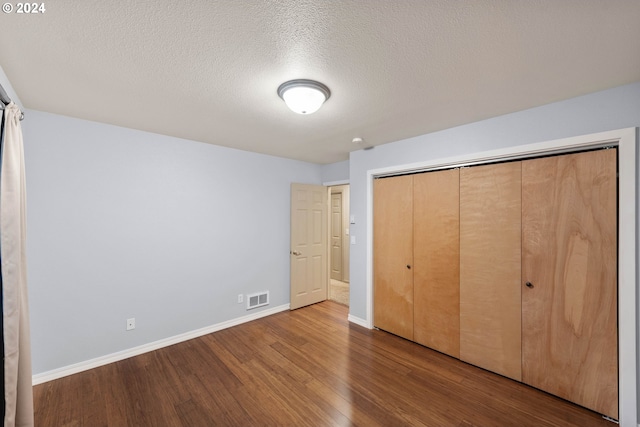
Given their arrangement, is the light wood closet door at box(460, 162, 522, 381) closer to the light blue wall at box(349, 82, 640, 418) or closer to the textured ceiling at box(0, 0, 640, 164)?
the light blue wall at box(349, 82, 640, 418)

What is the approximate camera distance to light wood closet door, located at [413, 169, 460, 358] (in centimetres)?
267

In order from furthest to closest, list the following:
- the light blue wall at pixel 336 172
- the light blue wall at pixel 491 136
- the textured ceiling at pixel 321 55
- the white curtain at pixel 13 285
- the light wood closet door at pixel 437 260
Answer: the light blue wall at pixel 336 172, the light wood closet door at pixel 437 260, the light blue wall at pixel 491 136, the white curtain at pixel 13 285, the textured ceiling at pixel 321 55

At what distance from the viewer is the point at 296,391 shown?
84.8 inches

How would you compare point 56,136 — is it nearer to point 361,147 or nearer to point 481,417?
point 361,147

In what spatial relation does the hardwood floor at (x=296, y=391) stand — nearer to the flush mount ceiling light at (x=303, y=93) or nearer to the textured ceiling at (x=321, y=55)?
the flush mount ceiling light at (x=303, y=93)

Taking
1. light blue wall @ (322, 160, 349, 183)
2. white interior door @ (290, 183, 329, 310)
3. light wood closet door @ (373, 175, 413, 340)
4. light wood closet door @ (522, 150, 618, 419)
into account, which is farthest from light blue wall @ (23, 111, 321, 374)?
light wood closet door @ (522, 150, 618, 419)

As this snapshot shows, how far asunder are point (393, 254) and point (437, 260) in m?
0.54

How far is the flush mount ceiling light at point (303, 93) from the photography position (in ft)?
5.72

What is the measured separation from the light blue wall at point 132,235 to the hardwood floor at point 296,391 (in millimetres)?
434

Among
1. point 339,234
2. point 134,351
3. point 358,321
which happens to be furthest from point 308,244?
point 134,351

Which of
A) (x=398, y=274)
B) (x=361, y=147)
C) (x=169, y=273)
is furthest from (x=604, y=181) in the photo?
(x=169, y=273)

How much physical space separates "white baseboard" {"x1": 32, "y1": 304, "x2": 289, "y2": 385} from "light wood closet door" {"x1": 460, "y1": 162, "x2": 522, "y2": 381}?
2722 mm

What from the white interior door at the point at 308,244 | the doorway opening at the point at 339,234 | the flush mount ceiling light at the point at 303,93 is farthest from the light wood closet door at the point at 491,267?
the doorway opening at the point at 339,234

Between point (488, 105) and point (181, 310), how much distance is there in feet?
12.6
